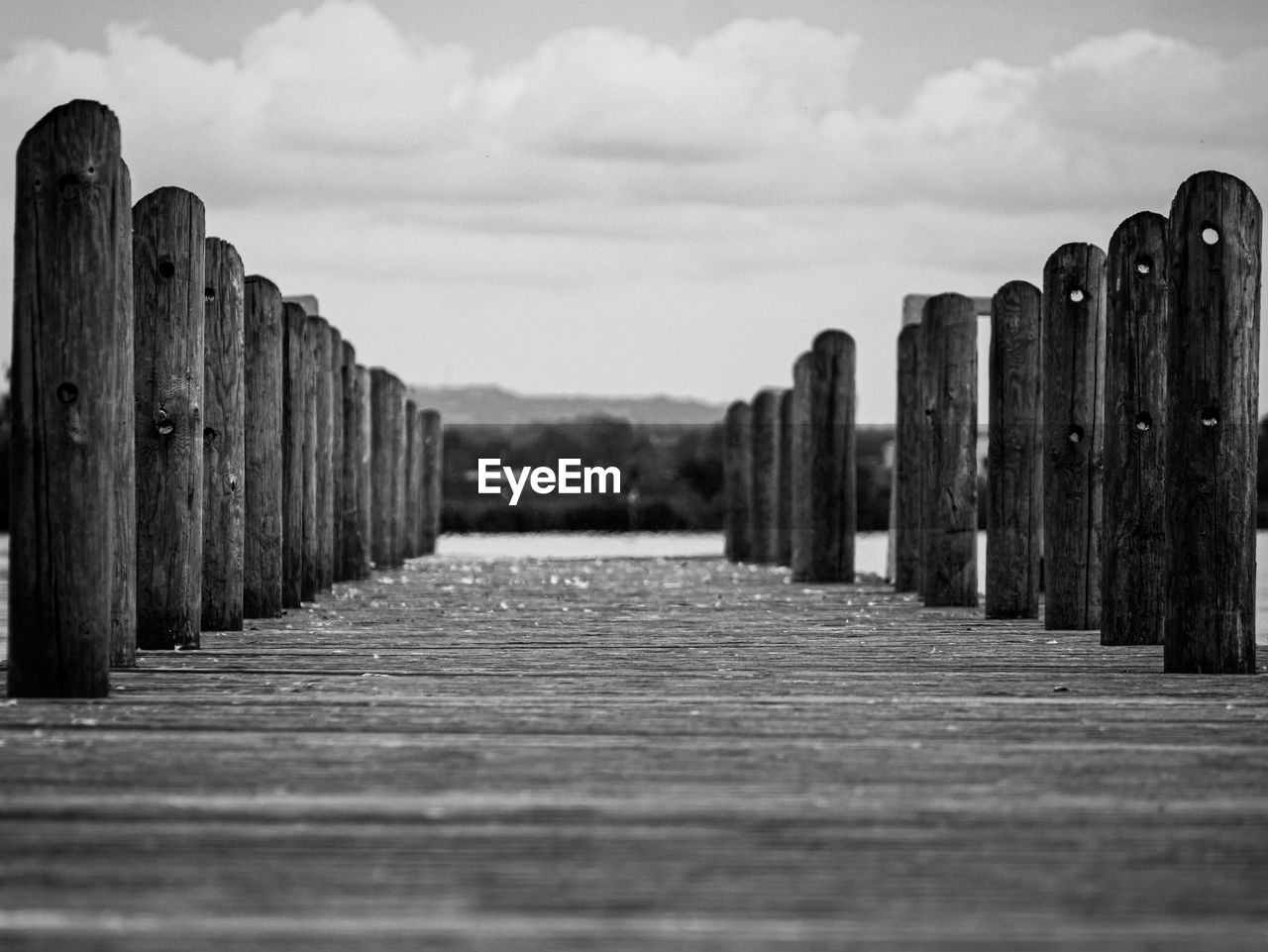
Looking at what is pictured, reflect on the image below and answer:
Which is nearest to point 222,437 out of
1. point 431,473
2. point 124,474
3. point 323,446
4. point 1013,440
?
point 124,474

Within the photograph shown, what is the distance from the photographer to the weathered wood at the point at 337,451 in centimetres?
1250

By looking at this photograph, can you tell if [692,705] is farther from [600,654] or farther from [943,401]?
[943,401]

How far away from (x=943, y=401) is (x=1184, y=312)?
3.99 m

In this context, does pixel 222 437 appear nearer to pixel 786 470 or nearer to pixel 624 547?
pixel 786 470

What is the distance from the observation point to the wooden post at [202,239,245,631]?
893 centimetres

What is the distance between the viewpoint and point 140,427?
794 centimetres

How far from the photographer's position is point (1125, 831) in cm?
414

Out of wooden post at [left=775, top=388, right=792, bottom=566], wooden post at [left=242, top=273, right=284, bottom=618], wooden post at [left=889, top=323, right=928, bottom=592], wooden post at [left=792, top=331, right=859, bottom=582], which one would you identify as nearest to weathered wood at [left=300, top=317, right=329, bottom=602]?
wooden post at [left=242, top=273, right=284, bottom=618]

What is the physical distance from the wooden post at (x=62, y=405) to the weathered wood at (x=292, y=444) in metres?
4.34

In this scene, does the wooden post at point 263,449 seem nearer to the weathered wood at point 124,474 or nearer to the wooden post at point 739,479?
the weathered wood at point 124,474

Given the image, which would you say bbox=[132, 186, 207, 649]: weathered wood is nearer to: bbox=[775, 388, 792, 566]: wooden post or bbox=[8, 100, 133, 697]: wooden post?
bbox=[8, 100, 133, 697]: wooden post

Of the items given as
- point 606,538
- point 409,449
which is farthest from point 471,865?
point 606,538

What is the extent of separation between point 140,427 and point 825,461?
6.89m

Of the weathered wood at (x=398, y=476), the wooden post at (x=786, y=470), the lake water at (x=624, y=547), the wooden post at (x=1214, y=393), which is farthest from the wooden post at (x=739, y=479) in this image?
the wooden post at (x=1214, y=393)
